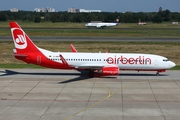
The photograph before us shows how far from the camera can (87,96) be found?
3297 centimetres

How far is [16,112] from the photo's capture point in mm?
27562

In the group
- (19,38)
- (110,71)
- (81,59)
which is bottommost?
(110,71)

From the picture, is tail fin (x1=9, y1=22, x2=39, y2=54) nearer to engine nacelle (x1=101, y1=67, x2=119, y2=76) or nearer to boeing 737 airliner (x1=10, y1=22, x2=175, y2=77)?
boeing 737 airliner (x1=10, y1=22, x2=175, y2=77)

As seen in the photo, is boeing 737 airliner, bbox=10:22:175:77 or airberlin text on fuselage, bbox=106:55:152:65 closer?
airberlin text on fuselage, bbox=106:55:152:65

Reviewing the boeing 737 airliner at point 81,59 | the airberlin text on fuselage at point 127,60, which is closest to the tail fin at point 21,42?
the boeing 737 airliner at point 81,59

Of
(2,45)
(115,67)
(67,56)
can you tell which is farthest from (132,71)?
(2,45)

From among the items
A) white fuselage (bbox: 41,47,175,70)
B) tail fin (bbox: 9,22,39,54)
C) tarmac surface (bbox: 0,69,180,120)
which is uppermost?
tail fin (bbox: 9,22,39,54)

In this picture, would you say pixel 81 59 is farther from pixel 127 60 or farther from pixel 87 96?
pixel 87 96

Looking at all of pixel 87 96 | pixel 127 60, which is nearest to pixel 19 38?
pixel 127 60

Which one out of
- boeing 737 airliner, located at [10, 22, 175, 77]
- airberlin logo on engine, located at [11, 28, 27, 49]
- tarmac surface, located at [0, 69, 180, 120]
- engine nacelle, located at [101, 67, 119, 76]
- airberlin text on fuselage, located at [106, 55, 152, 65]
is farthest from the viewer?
airberlin logo on engine, located at [11, 28, 27, 49]

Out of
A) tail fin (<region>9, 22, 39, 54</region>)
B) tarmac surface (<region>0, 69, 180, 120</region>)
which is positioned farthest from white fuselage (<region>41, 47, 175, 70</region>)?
tail fin (<region>9, 22, 39, 54</region>)

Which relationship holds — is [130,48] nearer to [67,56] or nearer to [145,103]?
[67,56]

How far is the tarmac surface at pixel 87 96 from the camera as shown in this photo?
27062 millimetres

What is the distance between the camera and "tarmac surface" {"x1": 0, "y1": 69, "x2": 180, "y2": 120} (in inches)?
1065
